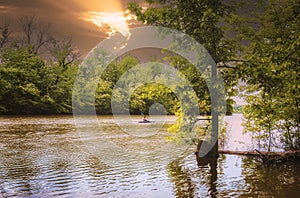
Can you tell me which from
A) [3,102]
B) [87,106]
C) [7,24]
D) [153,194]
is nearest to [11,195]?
[153,194]

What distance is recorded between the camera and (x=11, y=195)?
9.83m

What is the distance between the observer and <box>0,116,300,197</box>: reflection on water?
1023 cm

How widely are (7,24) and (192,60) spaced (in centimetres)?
5449

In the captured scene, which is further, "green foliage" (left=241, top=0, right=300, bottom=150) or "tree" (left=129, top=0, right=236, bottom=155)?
"tree" (left=129, top=0, right=236, bottom=155)

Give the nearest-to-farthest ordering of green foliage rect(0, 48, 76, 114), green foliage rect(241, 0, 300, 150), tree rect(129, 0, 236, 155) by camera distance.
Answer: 1. green foliage rect(241, 0, 300, 150)
2. tree rect(129, 0, 236, 155)
3. green foliage rect(0, 48, 76, 114)

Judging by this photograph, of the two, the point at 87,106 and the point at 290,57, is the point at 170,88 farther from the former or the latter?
the point at 87,106

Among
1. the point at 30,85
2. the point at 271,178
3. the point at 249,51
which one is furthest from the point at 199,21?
the point at 30,85

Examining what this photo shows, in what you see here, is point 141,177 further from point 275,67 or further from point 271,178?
point 275,67

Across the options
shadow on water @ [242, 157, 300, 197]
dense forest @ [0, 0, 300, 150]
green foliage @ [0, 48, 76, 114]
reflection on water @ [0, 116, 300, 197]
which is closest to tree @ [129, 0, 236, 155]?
dense forest @ [0, 0, 300, 150]

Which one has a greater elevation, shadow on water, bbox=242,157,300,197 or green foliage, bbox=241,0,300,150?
green foliage, bbox=241,0,300,150

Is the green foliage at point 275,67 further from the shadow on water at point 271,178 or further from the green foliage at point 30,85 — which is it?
the green foliage at point 30,85

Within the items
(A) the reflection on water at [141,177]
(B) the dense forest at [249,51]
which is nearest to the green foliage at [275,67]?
(B) the dense forest at [249,51]

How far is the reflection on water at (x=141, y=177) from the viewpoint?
33.6 feet

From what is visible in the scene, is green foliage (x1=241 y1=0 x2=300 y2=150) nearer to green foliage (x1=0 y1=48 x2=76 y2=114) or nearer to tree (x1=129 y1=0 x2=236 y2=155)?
tree (x1=129 y1=0 x2=236 y2=155)
